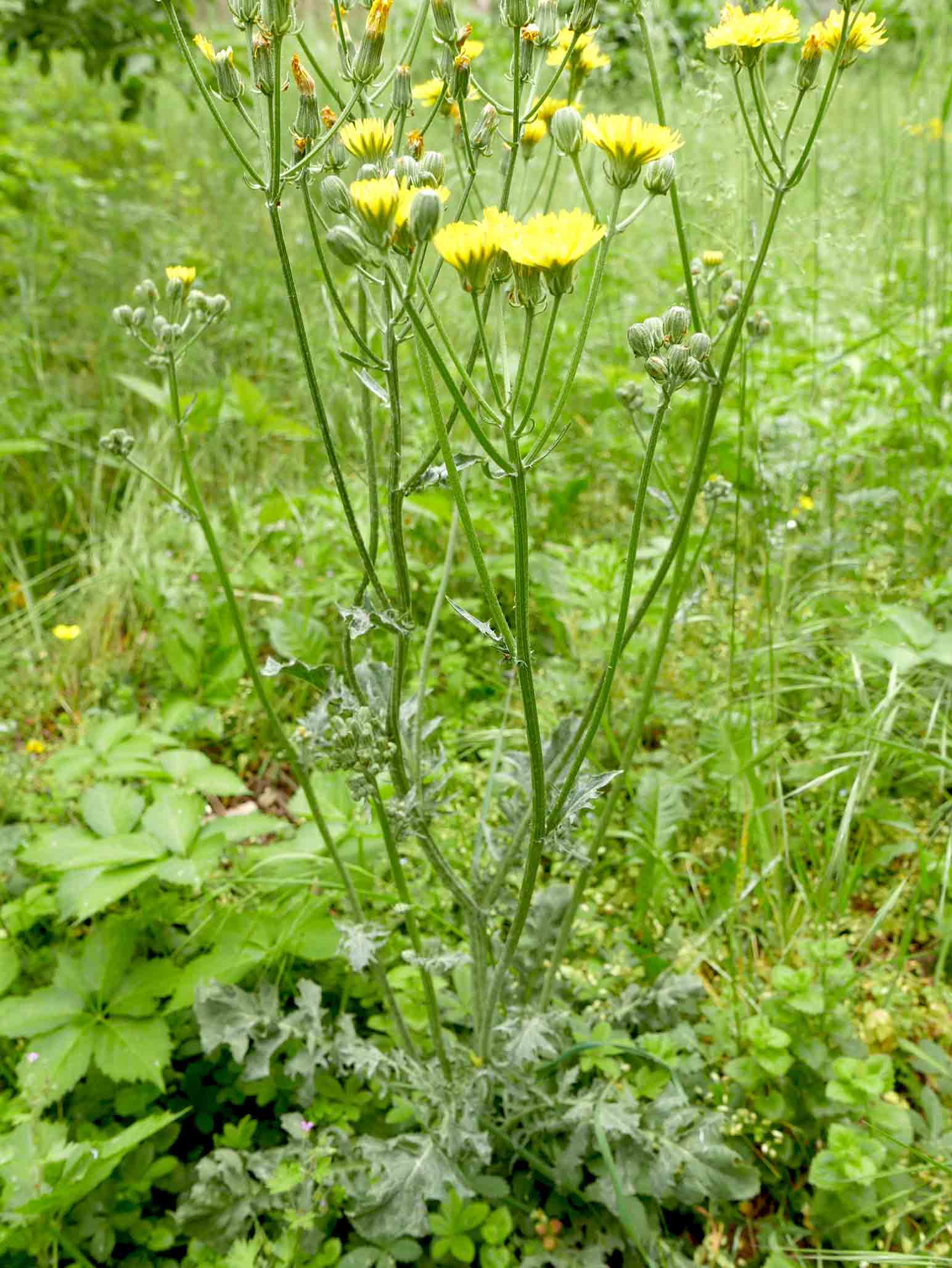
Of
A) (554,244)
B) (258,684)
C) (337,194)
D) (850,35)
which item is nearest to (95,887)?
(258,684)

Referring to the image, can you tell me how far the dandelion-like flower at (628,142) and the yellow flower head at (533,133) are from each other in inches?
9.7

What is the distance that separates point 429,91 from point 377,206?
539mm

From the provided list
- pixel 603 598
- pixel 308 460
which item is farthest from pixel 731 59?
pixel 308 460

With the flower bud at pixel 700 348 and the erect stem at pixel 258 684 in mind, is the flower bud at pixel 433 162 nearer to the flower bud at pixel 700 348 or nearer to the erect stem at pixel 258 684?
the flower bud at pixel 700 348

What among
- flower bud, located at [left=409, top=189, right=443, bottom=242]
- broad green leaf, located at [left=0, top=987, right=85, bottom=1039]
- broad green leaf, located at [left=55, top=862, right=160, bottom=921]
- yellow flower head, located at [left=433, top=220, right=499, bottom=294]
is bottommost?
broad green leaf, located at [left=0, top=987, right=85, bottom=1039]

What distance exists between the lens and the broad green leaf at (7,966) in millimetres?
1663

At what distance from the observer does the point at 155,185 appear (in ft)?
14.5

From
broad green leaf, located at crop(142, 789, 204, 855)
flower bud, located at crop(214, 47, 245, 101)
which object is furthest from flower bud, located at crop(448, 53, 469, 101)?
broad green leaf, located at crop(142, 789, 204, 855)

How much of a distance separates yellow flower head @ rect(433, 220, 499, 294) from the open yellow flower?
46cm

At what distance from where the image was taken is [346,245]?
0.93 metres

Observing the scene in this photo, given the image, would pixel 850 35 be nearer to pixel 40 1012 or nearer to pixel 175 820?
pixel 175 820

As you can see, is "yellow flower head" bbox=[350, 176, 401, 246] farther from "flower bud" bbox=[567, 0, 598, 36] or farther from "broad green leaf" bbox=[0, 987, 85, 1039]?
"broad green leaf" bbox=[0, 987, 85, 1039]

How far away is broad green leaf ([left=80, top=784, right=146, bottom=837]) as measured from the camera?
178cm

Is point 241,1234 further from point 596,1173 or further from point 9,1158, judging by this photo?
point 596,1173
